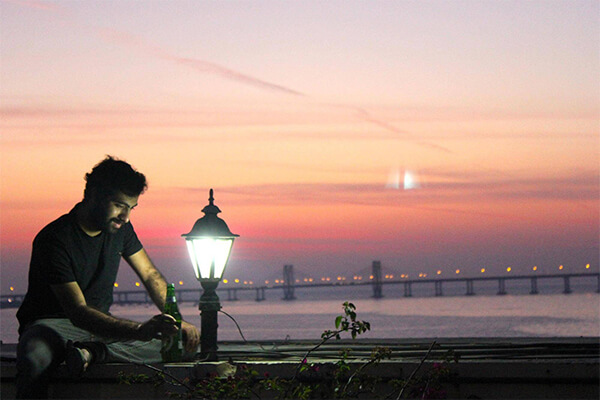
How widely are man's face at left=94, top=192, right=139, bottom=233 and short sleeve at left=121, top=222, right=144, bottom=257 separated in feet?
1.23

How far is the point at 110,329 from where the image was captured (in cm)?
632

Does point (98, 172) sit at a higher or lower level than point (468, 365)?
higher

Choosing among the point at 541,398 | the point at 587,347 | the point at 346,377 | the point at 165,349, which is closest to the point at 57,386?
the point at 165,349

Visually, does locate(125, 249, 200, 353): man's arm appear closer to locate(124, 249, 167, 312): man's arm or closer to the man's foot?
locate(124, 249, 167, 312): man's arm

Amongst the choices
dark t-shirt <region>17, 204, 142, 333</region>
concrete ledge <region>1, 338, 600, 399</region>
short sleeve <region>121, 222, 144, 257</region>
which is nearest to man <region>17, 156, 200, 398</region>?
dark t-shirt <region>17, 204, 142, 333</region>

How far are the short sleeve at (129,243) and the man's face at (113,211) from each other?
0.37 m

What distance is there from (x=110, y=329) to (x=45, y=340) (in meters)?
0.42

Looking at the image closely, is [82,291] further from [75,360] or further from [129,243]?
[129,243]

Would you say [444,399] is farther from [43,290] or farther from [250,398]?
[43,290]

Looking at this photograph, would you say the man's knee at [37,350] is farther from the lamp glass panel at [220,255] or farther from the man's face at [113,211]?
the lamp glass panel at [220,255]

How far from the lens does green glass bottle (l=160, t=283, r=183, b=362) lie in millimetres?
6859

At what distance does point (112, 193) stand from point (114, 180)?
8 cm

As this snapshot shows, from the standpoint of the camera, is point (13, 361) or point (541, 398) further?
point (13, 361)

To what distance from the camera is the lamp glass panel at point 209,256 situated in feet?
29.0
